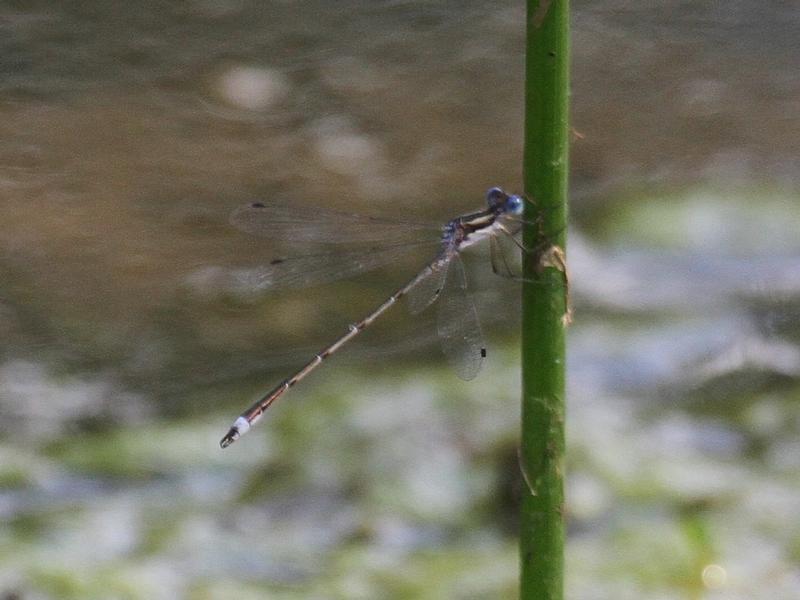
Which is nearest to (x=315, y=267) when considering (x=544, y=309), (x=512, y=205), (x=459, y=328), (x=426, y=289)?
(x=426, y=289)

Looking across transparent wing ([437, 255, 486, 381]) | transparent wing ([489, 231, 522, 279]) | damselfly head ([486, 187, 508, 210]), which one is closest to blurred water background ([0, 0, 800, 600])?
transparent wing ([489, 231, 522, 279])

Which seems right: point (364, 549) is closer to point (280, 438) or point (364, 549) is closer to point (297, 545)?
point (297, 545)

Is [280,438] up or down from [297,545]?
up

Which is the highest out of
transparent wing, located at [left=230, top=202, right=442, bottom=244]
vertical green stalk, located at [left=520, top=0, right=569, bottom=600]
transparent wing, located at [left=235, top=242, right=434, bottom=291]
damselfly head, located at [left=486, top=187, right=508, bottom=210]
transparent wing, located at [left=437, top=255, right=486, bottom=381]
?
transparent wing, located at [left=230, top=202, right=442, bottom=244]

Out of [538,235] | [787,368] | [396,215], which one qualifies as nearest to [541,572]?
[538,235]

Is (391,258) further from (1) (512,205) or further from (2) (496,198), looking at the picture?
(1) (512,205)

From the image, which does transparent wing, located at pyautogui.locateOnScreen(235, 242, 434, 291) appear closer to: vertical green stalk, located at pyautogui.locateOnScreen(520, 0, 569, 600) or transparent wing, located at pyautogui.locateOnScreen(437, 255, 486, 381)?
transparent wing, located at pyautogui.locateOnScreen(437, 255, 486, 381)
